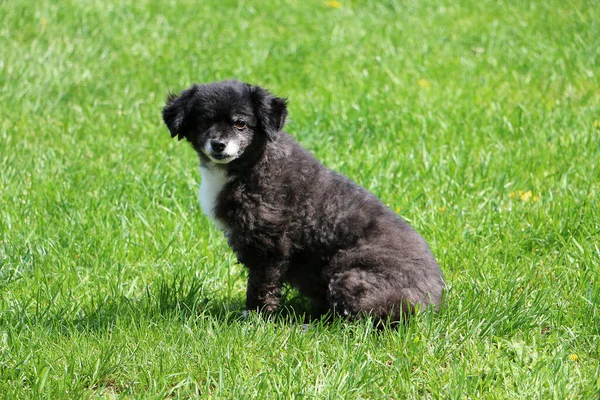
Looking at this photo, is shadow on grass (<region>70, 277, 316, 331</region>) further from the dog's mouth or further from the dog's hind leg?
the dog's mouth

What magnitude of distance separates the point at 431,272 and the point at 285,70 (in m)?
4.41

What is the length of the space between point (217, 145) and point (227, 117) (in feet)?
0.66

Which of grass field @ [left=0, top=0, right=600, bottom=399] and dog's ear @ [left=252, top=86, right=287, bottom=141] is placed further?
dog's ear @ [left=252, top=86, right=287, bottom=141]

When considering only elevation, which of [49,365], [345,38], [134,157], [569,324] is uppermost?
[345,38]

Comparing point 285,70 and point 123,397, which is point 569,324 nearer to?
point 123,397

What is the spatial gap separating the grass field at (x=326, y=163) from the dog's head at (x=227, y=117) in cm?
82

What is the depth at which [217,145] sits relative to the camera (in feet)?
13.2

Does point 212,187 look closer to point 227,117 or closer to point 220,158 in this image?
point 220,158

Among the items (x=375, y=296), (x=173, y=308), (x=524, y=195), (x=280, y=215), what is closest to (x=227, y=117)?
(x=280, y=215)

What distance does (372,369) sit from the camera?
3.54 m

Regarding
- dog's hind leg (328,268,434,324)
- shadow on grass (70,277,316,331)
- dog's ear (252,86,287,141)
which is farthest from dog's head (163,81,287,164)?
dog's hind leg (328,268,434,324)

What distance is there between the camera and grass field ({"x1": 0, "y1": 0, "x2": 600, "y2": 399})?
356 centimetres

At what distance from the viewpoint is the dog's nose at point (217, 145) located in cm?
402

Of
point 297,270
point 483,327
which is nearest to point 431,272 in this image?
point 483,327
